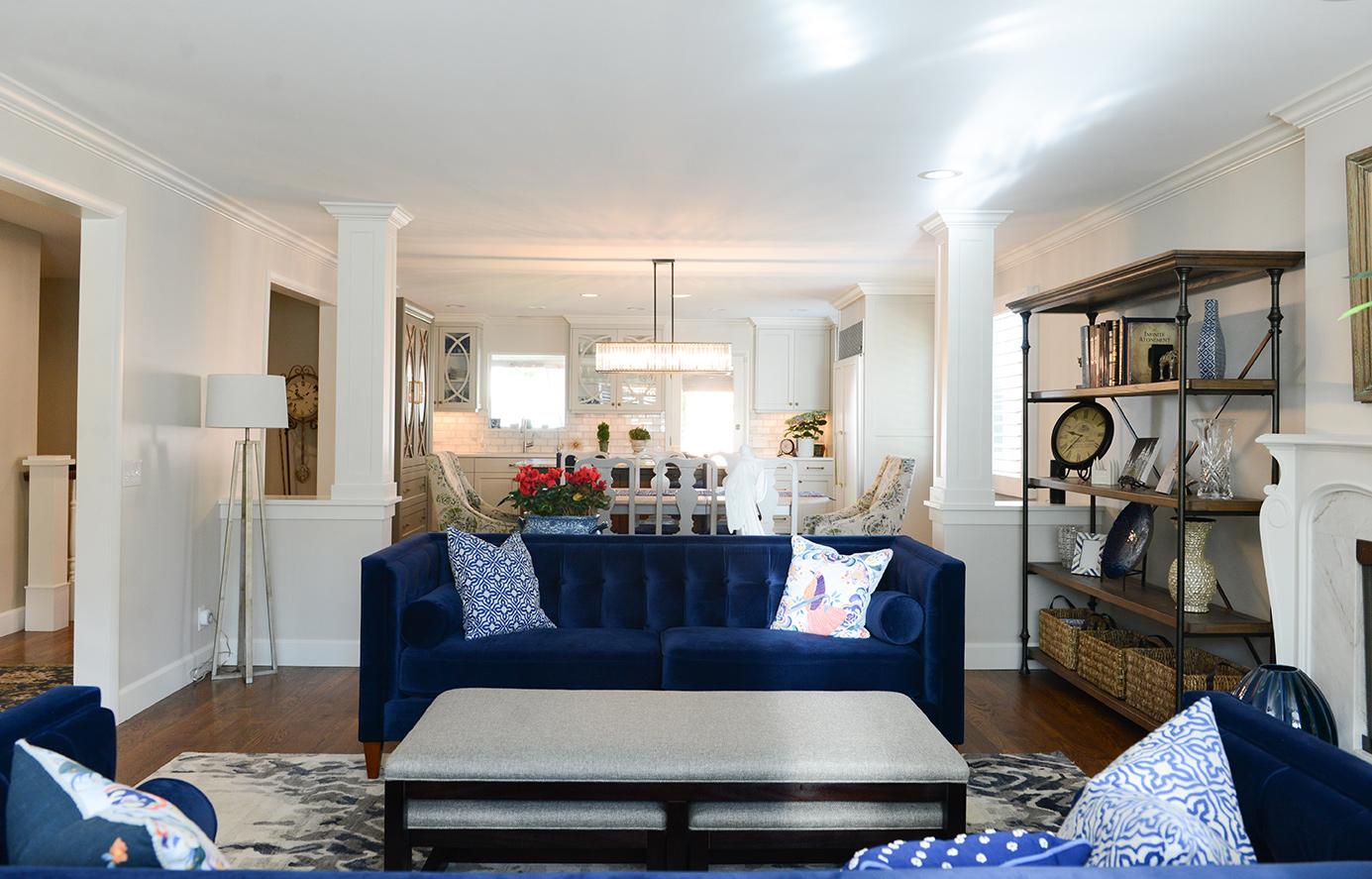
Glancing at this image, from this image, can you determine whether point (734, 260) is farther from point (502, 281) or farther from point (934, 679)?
point (934, 679)

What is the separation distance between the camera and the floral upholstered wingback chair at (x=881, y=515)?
5918 mm

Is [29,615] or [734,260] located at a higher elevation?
[734,260]

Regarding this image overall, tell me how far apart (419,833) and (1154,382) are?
3.46 meters

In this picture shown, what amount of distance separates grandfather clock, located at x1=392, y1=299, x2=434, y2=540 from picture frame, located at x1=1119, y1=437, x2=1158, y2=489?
5384mm

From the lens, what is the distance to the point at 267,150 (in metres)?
4.26

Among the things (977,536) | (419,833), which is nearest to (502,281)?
(977,536)

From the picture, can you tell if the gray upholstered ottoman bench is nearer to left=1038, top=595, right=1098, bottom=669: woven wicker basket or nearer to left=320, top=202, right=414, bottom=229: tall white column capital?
left=1038, top=595, right=1098, bottom=669: woven wicker basket

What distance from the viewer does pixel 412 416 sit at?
8.39 metres

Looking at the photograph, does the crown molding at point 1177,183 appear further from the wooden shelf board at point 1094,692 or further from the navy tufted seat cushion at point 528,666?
the navy tufted seat cushion at point 528,666

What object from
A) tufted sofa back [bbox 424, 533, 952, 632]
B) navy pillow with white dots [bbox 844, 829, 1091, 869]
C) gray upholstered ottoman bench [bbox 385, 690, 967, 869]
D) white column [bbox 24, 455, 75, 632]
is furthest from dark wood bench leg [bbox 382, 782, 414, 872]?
white column [bbox 24, 455, 75, 632]

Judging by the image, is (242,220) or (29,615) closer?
(242,220)

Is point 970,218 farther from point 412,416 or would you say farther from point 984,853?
point 412,416

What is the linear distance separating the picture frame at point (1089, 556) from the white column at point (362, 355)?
3666 mm

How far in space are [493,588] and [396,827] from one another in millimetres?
1591
